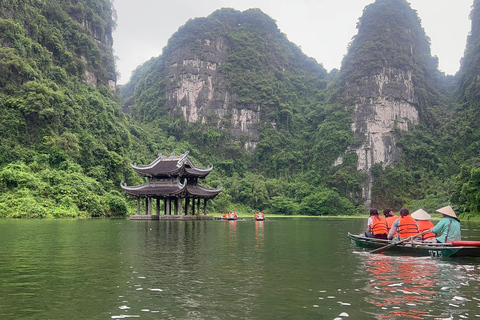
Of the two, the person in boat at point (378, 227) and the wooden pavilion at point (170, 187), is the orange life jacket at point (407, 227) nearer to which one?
the person in boat at point (378, 227)

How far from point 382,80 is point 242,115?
3107 cm

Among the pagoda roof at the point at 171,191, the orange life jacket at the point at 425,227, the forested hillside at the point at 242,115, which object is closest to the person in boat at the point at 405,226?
the orange life jacket at the point at 425,227

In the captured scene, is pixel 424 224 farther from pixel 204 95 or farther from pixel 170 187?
pixel 204 95

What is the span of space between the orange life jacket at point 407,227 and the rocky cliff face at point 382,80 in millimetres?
69349

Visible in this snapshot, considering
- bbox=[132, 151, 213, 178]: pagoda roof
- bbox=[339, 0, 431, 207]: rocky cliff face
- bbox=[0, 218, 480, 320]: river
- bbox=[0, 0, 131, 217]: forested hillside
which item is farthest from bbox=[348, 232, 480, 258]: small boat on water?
bbox=[339, 0, 431, 207]: rocky cliff face

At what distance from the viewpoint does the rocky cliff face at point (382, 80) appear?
84.2 meters

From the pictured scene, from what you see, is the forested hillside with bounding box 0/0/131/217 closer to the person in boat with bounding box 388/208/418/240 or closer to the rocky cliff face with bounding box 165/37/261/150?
the person in boat with bounding box 388/208/418/240

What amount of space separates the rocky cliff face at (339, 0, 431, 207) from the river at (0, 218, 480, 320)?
72425mm

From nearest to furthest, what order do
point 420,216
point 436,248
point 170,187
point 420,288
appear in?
1. point 420,288
2. point 436,248
3. point 420,216
4. point 170,187

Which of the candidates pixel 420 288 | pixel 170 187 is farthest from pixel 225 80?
pixel 420 288

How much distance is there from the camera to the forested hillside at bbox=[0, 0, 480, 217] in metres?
40.9

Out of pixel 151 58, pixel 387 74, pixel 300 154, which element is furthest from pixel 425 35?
pixel 151 58

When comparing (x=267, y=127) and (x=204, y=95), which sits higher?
(x=204, y=95)

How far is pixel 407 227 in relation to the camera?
11891 mm
